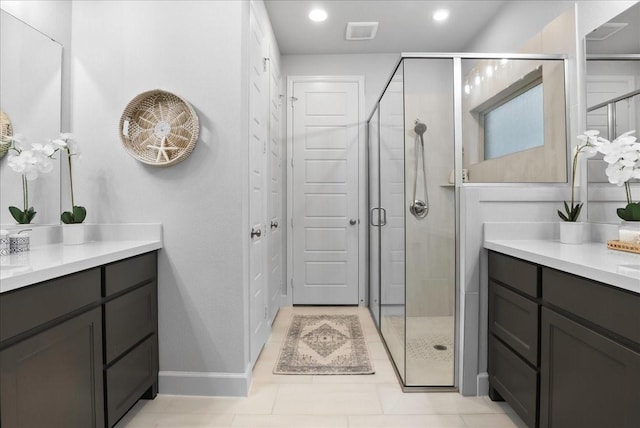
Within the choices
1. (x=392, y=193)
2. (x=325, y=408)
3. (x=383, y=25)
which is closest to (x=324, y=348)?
(x=325, y=408)

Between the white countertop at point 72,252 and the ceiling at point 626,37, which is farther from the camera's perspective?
the ceiling at point 626,37

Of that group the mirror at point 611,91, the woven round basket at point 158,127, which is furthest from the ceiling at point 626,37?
the woven round basket at point 158,127

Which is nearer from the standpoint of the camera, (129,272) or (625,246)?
(625,246)

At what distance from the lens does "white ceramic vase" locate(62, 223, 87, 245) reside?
1.95 metres

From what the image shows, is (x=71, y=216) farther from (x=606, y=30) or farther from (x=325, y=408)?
(x=606, y=30)

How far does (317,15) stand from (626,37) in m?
2.24

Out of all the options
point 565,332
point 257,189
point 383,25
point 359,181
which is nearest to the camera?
point 565,332

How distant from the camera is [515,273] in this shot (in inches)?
71.4

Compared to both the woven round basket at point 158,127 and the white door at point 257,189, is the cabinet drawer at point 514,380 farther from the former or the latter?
the woven round basket at point 158,127

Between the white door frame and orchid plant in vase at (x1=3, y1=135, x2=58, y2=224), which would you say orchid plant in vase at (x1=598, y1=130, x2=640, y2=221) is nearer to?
the white door frame

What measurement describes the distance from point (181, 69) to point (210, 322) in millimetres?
1457

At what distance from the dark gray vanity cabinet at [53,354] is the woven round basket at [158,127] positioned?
795 mm

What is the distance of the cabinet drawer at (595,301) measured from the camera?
3.71 feet

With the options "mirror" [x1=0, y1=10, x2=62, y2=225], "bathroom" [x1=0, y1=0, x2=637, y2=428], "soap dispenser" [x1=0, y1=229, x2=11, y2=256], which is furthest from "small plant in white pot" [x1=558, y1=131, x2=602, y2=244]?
"mirror" [x1=0, y1=10, x2=62, y2=225]
